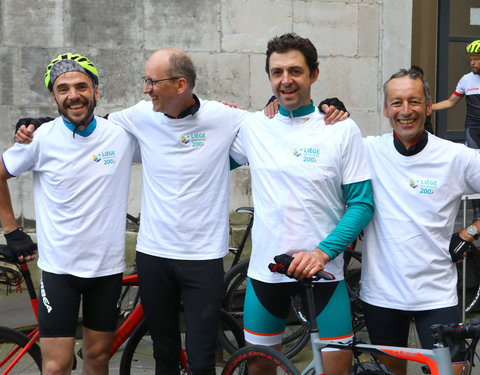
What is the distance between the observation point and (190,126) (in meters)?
3.53

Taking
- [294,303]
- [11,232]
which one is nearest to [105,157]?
[11,232]

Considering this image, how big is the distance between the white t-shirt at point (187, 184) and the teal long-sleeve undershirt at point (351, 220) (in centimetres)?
68

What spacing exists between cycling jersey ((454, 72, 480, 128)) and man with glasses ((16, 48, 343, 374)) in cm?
544

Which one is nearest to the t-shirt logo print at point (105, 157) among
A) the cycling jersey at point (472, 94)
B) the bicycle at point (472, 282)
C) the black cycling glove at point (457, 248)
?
the black cycling glove at point (457, 248)

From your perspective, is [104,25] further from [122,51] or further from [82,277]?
[82,277]

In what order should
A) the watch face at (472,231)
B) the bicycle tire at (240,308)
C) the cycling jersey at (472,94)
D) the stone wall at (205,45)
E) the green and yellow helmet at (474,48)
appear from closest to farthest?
1. the watch face at (472,231)
2. the bicycle tire at (240,308)
3. the stone wall at (205,45)
4. the green and yellow helmet at (474,48)
5. the cycling jersey at (472,94)

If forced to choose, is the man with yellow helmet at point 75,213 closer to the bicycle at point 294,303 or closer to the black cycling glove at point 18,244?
the black cycling glove at point 18,244

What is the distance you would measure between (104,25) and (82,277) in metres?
3.98

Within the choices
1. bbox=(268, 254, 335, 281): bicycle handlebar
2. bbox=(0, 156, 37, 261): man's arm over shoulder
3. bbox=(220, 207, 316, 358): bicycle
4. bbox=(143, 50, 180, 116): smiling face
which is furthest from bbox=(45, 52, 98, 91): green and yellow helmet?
bbox=(220, 207, 316, 358): bicycle

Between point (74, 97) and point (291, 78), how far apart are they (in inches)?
45.2

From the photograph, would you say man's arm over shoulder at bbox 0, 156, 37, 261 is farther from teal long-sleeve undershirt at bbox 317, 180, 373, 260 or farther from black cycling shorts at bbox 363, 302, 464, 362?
black cycling shorts at bbox 363, 302, 464, 362

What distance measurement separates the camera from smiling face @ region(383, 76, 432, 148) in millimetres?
3107

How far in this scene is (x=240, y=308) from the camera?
5.32 m

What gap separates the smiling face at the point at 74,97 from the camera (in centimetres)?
351
